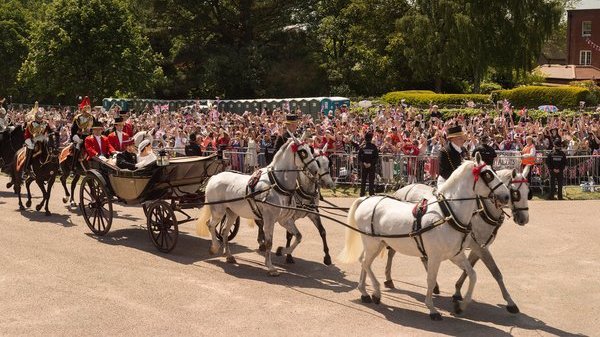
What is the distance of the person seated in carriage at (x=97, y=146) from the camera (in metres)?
15.9

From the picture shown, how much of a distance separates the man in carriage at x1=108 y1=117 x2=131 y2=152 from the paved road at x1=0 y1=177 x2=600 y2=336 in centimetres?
186

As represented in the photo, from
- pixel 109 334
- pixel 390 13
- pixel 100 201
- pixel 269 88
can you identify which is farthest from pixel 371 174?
pixel 390 13

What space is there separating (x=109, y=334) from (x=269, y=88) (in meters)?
48.8

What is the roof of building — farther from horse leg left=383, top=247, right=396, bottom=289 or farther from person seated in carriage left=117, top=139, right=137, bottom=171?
horse leg left=383, top=247, right=396, bottom=289

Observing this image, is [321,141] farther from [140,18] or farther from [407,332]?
[140,18]

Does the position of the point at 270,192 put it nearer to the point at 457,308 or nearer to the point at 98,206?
the point at 457,308

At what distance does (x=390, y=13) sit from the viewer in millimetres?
60062

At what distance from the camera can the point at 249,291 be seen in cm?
1159

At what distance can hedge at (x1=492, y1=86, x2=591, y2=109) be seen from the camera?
4400 cm

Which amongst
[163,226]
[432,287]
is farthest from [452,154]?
[163,226]

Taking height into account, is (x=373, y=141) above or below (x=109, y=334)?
above

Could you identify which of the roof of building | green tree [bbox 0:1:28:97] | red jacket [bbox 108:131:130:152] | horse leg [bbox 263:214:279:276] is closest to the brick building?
the roof of building

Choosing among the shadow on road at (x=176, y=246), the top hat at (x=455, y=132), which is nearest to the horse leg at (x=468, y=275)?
the top hat at (x=455, y=132)

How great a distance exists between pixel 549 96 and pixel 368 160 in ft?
88.6
